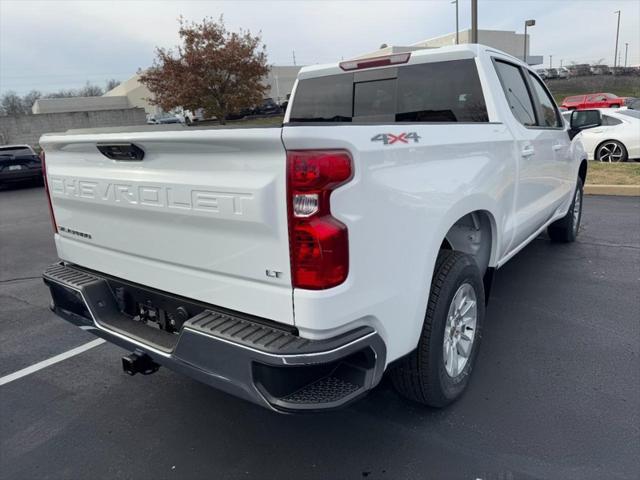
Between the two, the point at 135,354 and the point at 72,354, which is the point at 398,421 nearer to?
the point at 135,354

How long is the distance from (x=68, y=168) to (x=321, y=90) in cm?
230

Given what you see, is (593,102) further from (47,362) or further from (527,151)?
(47,362)

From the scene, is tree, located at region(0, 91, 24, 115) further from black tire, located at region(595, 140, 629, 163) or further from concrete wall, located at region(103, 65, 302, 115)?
black tire, located at region(595, 140, 629, 163)

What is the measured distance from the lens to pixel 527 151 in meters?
3.80

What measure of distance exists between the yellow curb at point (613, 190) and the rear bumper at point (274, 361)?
8989 mm

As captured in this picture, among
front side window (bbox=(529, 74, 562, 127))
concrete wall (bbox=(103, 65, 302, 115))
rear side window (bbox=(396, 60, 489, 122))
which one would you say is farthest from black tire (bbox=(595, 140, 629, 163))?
concrete wall (bbox=(103, 65, 302, 115))

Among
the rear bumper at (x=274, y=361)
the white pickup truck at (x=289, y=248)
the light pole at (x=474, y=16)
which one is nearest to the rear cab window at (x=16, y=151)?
the light pole at (x=474, y=16)

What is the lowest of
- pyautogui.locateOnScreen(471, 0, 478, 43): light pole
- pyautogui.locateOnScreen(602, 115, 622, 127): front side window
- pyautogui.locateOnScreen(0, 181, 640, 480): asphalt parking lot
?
pyautogui.locateOnScreen(0, 181, 640, 480): asphalt parking lot

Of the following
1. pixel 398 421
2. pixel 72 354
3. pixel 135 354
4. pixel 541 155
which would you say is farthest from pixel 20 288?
pixel 541 155

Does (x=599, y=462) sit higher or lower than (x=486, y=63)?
lower

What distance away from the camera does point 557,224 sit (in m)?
6.05

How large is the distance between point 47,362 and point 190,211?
2.37 m

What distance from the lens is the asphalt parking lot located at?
101 inches

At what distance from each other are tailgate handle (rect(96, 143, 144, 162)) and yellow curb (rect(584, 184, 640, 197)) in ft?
30.8
